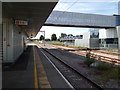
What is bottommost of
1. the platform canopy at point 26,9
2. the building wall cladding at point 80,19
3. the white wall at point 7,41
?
the white wall at point 7,41

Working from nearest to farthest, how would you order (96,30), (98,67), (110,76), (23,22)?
→ (110,76), (98,67), (23,22), (96,30)

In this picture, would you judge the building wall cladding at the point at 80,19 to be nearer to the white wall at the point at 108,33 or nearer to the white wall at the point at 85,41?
the white wall at the point at 108,33

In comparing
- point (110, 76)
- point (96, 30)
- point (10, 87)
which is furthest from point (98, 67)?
point (96, 30)

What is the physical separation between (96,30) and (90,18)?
889 cm

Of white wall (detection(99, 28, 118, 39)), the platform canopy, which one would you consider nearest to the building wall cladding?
white wall (detection(99, 28, 118, 39))

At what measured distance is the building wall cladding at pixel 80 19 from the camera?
3912 centimetres

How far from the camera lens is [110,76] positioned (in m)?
7.96

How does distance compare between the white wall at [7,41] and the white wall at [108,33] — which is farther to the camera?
the white wall at [108,33]

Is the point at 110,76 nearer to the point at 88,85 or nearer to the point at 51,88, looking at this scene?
the point at 88,85

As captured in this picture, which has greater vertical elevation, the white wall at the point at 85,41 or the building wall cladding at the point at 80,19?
the building wall cladding at the point at 80,19

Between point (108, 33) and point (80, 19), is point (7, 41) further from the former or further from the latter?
point (108, 33)

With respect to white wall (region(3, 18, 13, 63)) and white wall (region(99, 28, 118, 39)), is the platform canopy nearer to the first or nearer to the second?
white wall (region(3, 18, 13, 63))

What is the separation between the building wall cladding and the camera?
128ft

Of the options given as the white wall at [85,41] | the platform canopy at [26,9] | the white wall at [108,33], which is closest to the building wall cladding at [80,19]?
the white wall at [108,33]
